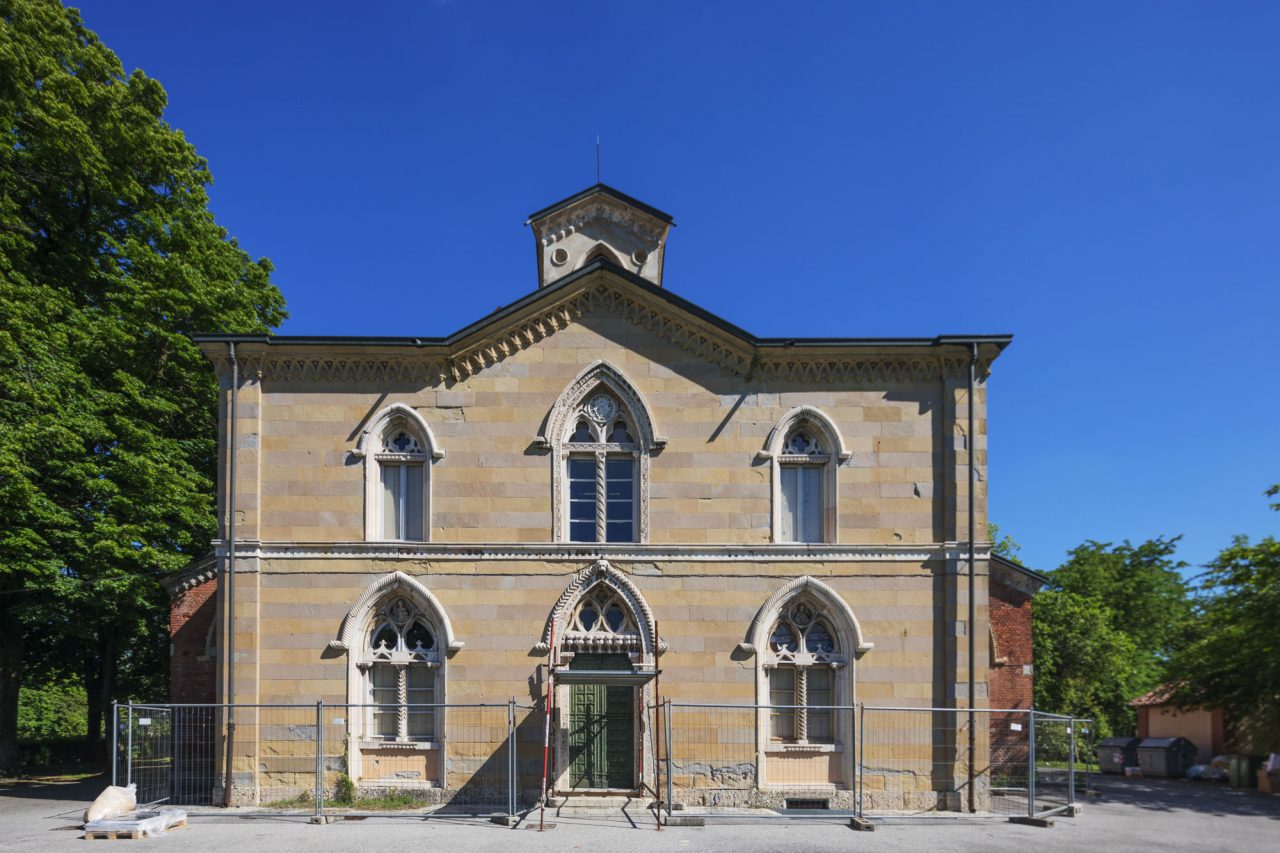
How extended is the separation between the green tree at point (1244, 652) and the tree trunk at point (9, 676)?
31.7 meters

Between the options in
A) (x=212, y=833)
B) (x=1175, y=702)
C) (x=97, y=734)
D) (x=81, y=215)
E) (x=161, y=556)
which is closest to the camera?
(x=212, y=833)

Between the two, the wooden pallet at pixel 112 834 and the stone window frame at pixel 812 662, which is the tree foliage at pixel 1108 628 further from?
the wooden pallet at pixel 112 834

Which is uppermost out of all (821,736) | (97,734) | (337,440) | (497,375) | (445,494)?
(497,375)

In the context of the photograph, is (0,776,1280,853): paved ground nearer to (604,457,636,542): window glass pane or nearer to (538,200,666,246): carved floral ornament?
(604,457,636,542): window glass pane

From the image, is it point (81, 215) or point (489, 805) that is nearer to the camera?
point (489, 805)

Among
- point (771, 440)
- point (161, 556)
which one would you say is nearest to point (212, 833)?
point (161, 556)

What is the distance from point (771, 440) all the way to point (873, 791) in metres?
6.91

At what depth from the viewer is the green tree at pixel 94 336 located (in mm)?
18797

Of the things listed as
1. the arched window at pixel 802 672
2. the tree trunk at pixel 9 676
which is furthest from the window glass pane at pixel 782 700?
the tree trunk at pixel 9 676

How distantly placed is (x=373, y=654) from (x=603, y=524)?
5143 mm

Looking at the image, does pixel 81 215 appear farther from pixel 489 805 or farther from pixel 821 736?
pixel 821 736

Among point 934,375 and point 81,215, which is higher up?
point 81,215

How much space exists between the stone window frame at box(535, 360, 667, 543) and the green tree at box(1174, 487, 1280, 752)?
57.0 ft

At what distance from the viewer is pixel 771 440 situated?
52.6ft
